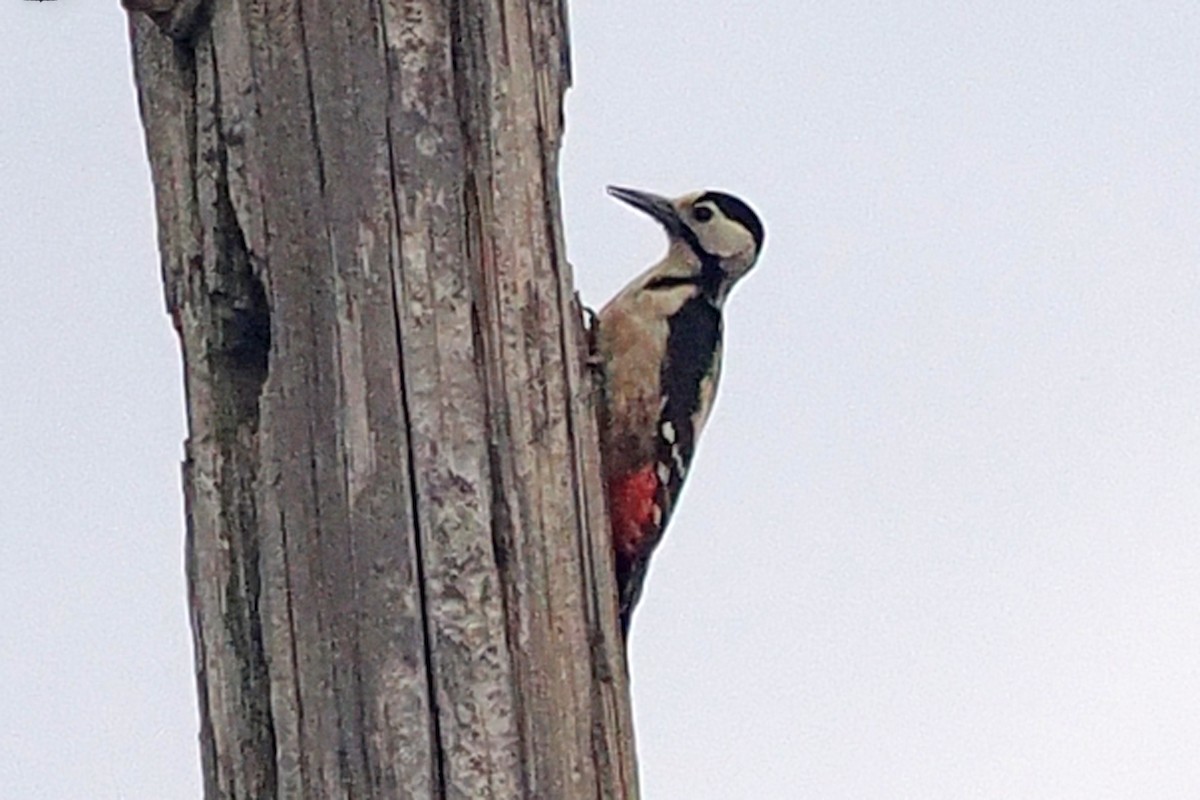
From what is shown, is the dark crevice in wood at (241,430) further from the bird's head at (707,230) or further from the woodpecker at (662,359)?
the bird's head at (707,230)

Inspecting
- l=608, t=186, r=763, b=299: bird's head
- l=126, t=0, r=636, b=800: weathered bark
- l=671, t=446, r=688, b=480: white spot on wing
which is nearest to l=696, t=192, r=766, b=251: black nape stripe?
l=608, t=186, r=763, b=299: bird's head

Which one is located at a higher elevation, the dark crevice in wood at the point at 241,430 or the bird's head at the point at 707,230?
the bird's head at the point at 707,230

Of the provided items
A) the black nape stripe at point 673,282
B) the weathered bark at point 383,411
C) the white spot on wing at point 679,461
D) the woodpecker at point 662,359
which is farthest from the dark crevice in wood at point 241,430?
the black nape stripe at point 673,282

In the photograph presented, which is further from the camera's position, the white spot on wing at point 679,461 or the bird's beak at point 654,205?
the bird's beak at point 654,205

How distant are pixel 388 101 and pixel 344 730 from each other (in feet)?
3.07

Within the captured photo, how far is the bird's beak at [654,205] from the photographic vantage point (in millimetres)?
5379

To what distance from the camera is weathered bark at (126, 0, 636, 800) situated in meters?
3.34

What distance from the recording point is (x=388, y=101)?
138 inches

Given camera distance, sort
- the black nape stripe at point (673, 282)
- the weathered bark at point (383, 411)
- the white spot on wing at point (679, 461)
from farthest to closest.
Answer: the black nape stripe at point (673, 282) → the white spot on wing at point (679, 461) → the weathered bark at point (383, 411)

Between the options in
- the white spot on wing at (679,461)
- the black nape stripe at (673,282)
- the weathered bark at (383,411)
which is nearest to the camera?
the weathered bark at (383,411)

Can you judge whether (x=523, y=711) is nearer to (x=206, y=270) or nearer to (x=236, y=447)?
(x=236, y=447)

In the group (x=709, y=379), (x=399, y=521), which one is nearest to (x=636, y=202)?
(x=709, y=379)

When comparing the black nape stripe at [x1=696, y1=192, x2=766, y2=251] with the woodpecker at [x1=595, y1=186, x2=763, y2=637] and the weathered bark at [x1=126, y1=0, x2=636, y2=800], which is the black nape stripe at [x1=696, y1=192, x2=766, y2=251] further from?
the weathered bark at [x1=126, y1=0, x2=636, y2=800]

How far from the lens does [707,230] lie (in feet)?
17.7
